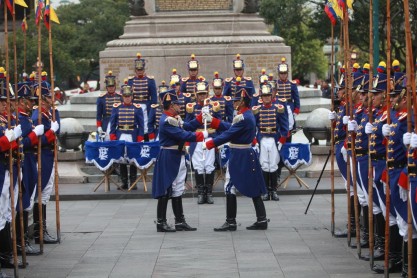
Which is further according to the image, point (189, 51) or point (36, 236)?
point (189, 51)

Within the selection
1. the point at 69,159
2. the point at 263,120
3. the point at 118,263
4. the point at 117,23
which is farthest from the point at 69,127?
the point at 117,23

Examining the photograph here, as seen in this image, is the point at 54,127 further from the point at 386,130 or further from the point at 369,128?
the point at 386,130

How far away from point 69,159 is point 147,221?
6138mm

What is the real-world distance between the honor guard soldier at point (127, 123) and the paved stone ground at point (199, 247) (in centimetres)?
219

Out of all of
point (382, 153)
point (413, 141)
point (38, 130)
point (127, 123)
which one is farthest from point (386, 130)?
point (127, 123)

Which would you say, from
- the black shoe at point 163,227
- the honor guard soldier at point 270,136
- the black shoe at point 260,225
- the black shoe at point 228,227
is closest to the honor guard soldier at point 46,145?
the black shoe at point 163,227

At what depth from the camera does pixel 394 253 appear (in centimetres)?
1460

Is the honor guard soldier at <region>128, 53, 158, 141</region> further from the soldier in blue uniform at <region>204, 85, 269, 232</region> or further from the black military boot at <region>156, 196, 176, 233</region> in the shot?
the soldier in blue uniform at <region>204, 85, 269, 232</region>

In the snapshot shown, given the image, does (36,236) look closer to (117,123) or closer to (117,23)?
(117,123)

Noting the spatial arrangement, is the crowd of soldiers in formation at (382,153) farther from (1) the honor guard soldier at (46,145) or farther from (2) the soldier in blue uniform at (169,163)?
(1) the honor guard soldier at (46,145)

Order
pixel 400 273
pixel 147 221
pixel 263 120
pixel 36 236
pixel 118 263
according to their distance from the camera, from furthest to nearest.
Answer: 1. pixel 263 120
2. pixel 147 221
3. pixel 36 236
4. pixel 118 263
5. pixel 400 273

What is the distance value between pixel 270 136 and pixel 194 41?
8.24 meters

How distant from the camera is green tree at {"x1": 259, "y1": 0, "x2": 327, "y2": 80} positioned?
43.6 metres

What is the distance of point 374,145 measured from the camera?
49.6 ft
